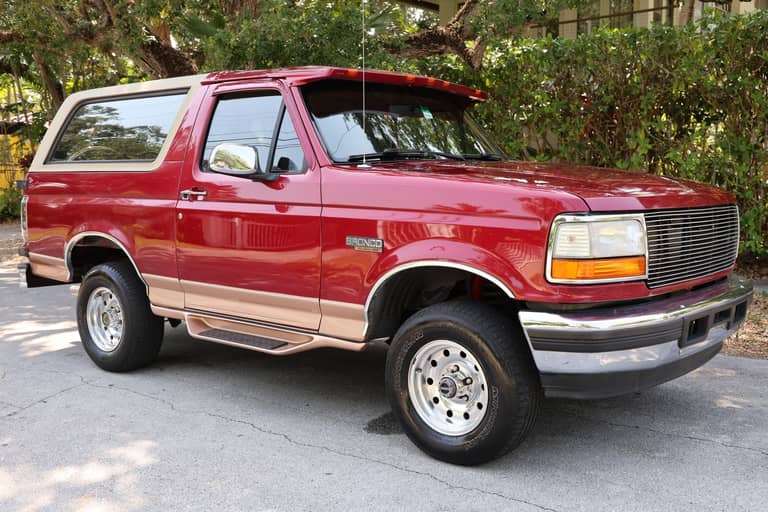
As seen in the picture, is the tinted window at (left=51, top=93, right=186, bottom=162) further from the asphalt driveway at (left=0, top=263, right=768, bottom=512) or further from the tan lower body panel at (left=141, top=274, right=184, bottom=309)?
the asphalt driveway at (left=0, top=263, right=768, bottom=512)

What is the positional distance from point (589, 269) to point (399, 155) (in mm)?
1564

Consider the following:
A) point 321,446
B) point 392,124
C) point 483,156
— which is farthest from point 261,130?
point 321,446

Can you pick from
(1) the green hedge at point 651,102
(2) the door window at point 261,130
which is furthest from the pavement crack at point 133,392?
(1) the green hedge at point 651,102

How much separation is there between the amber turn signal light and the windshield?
4.79ft

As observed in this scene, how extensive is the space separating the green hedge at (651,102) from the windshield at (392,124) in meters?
3.68

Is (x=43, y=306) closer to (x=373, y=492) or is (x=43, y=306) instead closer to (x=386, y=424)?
(x=386, y=424)

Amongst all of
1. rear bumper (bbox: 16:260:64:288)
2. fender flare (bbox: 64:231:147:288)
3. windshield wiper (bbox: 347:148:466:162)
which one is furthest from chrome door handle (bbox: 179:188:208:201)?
rear bumper (bbox: 16:260:64:288)

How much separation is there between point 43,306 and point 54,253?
2.62m

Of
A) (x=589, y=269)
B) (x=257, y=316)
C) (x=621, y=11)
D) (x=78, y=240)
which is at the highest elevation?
(x=621, y=11)

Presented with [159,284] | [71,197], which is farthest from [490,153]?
[71,197]

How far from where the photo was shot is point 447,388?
3998mm

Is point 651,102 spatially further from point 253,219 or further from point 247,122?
point 253,219

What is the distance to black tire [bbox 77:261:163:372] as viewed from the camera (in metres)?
5.57

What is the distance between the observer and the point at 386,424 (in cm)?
461
